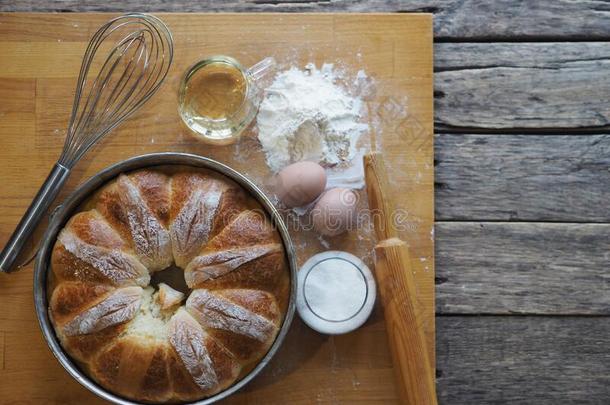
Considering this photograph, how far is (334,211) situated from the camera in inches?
57.7

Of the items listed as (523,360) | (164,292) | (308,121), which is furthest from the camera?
(523,360)

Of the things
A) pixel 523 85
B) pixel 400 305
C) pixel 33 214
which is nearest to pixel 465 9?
pixel 523 85

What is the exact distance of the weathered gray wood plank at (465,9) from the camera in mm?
1601

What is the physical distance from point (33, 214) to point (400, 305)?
868 mm

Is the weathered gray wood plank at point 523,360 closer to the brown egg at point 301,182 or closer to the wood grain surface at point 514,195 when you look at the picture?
the wood grain surface at point 514,195

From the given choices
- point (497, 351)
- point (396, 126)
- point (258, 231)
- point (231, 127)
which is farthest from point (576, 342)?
point (231, 127)

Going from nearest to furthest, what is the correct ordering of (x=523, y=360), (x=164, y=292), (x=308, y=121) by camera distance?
(x=164, y=292)
(x=308, y=121)
(x=523, y=360)

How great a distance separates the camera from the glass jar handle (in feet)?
5.06

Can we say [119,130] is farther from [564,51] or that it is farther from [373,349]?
[564,51]

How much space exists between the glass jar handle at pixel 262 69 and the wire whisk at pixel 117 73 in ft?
0.65

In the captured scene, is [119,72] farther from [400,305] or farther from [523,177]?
[523,177]

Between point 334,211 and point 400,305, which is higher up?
point 334,211

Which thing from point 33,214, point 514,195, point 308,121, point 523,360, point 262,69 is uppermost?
point 262,69

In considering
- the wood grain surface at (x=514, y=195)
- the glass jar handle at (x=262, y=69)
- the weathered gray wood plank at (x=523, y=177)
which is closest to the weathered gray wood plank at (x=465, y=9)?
the wood grain surface at (x=514, y=195)
